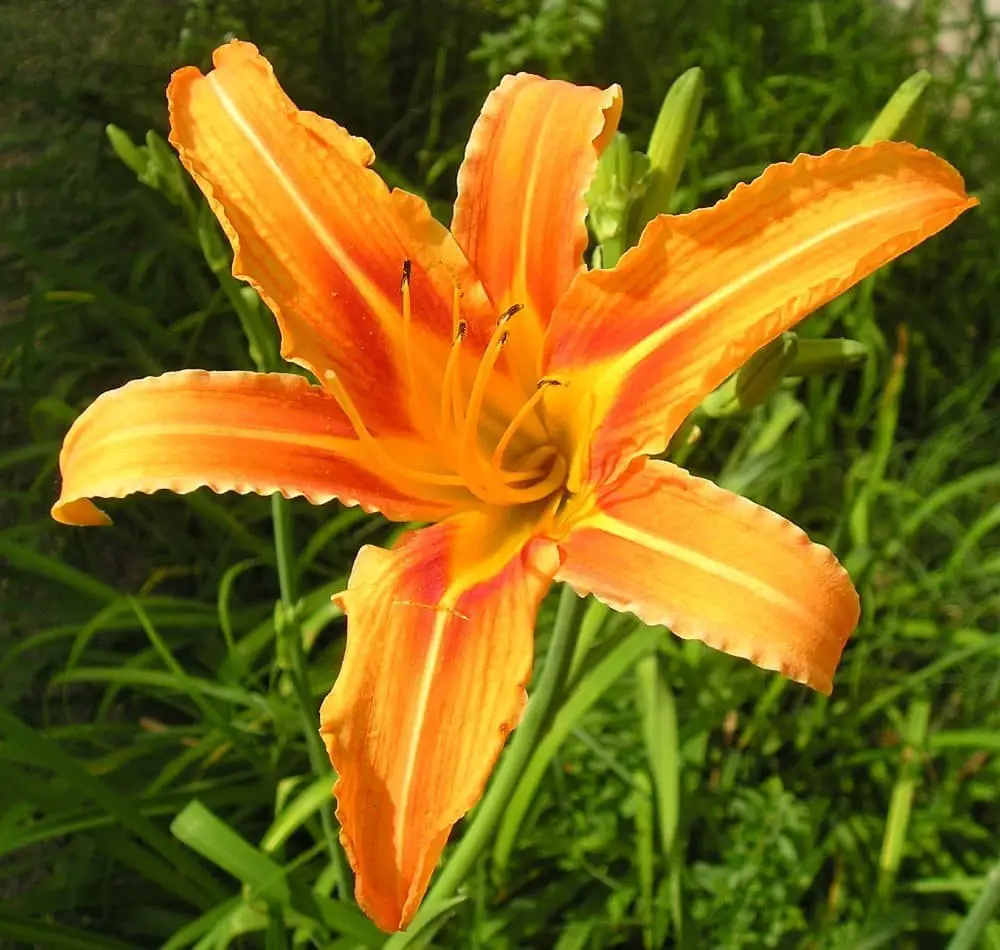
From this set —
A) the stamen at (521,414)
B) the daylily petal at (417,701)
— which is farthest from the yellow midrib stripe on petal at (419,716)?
the stamen at (521,414)

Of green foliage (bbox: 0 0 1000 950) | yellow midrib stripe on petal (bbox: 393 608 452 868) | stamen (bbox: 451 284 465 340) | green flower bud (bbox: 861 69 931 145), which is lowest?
green foliage (bbox: 0 0 1000 950)

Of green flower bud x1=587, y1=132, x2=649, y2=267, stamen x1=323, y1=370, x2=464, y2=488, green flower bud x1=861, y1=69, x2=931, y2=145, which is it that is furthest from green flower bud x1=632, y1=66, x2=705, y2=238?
stamen x1=323, y1=370, x2=464, y2=488

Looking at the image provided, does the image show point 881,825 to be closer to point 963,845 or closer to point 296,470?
point 963,845

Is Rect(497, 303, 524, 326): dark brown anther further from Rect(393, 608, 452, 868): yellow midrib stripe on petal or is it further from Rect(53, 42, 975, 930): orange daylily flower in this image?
Rect(393, 608, 452, 868): yellow midrib stripe on petal

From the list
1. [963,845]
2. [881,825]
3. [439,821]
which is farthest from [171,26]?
[963,845]

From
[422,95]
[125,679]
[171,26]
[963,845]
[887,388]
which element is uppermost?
[171,26]

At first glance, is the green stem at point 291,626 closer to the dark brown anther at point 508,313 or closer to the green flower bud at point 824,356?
the dark brown anther at point 508,313

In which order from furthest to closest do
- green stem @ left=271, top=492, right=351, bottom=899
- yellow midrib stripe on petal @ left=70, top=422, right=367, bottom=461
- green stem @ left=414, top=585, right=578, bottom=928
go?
green stem @ left=271, top=492, right=351, bottom=899 < green stem @ left=414, top=585, right=578, bottom=928 < yellow midrib stripe on petal @ left=70, top=422, right=367, bottom=461

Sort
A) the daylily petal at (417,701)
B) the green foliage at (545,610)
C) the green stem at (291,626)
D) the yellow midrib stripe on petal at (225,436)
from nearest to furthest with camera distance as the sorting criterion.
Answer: the daylily petal at (417,701) < the yellow midrib stripe on petal at (225,436) < the green stem at (291,626) < the green foliage at (545,610)
